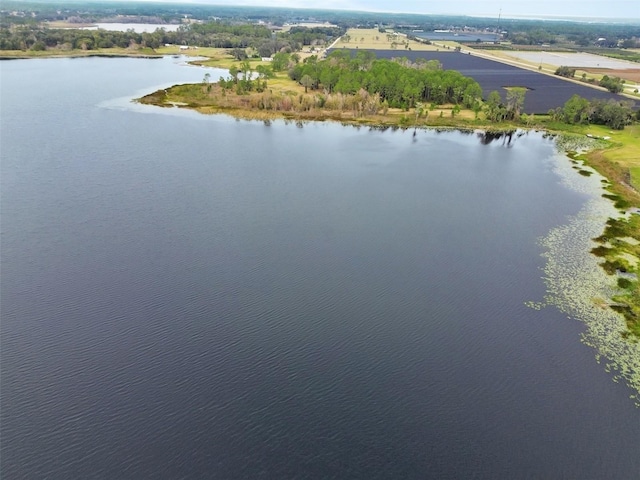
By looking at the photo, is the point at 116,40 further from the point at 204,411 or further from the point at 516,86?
the point at 204,411

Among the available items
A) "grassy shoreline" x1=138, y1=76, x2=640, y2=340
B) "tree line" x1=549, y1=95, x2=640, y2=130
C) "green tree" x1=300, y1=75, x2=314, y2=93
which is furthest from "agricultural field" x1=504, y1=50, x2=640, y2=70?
"green tree" x1=300, y1=75, x2=314, y2=93

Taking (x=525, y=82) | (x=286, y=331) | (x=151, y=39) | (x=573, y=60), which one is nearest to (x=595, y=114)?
(x=525, y=82)

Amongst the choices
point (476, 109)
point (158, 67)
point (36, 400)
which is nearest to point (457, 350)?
point (36, 400)

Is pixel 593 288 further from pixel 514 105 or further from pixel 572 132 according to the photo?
pixel 514 105

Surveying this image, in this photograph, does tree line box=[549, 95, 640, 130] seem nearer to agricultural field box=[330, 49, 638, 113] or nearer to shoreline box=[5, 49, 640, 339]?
shoreline box=[5, 49, 640, 339]

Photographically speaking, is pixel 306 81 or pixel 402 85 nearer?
pixel 402 85

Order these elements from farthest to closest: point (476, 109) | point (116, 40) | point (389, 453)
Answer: point (116, 40)
point (476, 109)
point (389, 453)
